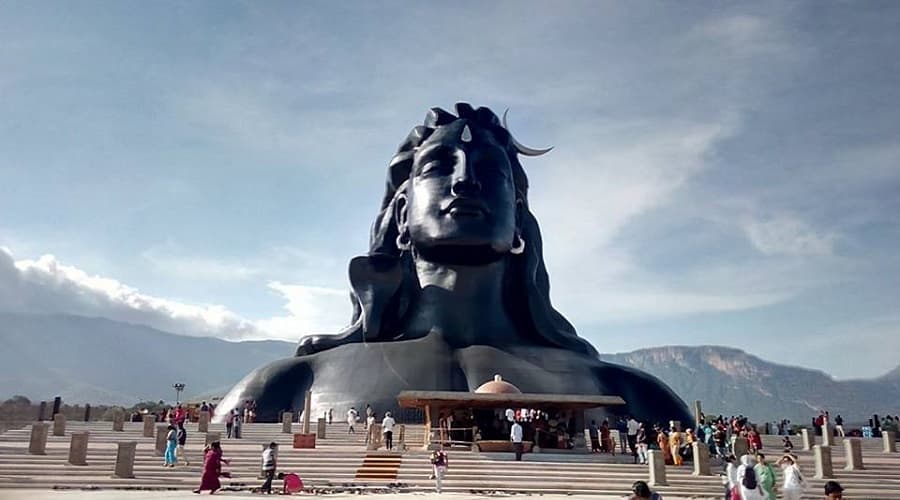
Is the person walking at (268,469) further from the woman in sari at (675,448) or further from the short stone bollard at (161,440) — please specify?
the woman in sari at (675,448)

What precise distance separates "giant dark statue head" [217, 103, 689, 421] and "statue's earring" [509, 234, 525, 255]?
2.2 inches

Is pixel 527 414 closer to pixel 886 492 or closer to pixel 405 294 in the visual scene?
pixel 886 492

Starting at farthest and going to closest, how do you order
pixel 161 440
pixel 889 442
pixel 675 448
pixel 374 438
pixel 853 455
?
pixel 889 442, pixel 374 438, pixel 853 455, pixel 161 440, pixel 675 448

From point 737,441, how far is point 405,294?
17556 millimetres

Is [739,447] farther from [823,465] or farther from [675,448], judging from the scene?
[823,465]

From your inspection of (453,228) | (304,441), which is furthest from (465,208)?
(304,441)

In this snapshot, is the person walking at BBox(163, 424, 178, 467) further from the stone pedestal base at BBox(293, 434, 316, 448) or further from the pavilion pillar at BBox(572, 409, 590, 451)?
the pavilion pillar at BBox(572, 409, 590, 451)

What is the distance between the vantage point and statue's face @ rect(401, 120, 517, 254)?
3375 centimetres

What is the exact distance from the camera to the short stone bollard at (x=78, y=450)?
1828 centimetres

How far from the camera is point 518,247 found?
3672 centimetres

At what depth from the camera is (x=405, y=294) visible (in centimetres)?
3562

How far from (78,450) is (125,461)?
1.98 m

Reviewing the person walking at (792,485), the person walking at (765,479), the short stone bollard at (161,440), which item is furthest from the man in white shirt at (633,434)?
the short stone bollard at (161,440)

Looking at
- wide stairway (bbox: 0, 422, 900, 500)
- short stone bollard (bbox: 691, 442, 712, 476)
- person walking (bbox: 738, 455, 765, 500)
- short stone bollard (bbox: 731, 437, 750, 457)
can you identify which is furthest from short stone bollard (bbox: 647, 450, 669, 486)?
person walking (bbox: 738, 455, 765, 500)
